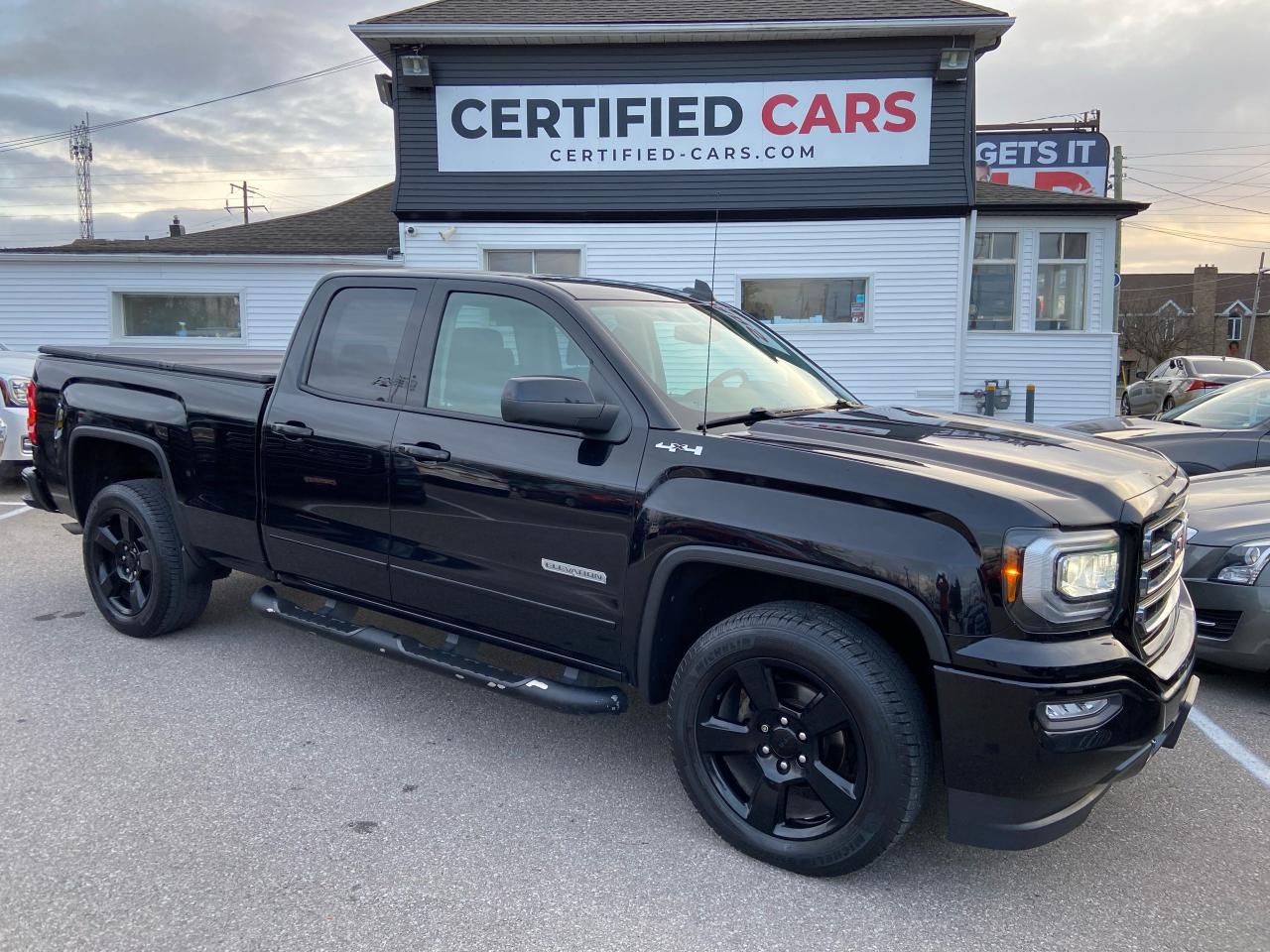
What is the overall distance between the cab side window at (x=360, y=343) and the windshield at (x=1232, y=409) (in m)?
6.55

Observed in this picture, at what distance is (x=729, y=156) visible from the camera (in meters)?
14.8

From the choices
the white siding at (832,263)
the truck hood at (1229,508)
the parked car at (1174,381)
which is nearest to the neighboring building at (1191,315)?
the parked car at (1174,381)

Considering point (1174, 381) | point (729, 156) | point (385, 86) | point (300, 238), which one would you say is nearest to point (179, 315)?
point (300, 238)

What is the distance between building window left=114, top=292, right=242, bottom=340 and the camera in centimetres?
1622

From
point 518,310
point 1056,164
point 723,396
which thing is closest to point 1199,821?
point 723,396

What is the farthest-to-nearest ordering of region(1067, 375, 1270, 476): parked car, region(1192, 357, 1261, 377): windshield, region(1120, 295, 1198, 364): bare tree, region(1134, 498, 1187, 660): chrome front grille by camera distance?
region(1120, 295, 1198, 364): bare tree → region(1192, 357, 1261, 377): windshield → region(1067, 375, 1270, 476): parked car → region(1134, 498, 1187, 660): chrome front grille

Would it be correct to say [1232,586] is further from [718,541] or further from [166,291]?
[166,291]

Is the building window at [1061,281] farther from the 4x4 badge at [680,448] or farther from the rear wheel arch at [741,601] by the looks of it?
the 4x4 badge at [680,448]

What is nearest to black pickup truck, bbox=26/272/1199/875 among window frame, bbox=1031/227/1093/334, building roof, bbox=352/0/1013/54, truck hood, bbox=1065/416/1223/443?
truck hood, bbox=1065/416/1223/443

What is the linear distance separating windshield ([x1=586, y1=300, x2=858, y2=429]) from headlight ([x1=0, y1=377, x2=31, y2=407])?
744 centimetres

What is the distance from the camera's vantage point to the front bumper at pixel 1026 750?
100 inches

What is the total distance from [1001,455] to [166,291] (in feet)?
53.5

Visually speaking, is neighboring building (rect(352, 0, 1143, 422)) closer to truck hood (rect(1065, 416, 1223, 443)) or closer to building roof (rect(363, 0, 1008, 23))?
building roof (rect(363, 0, 1008, 23))

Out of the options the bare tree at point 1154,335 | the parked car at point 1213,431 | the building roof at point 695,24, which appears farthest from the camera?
the bare tree at point 1154,335
